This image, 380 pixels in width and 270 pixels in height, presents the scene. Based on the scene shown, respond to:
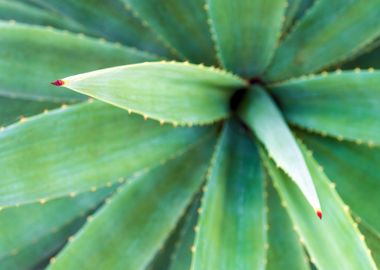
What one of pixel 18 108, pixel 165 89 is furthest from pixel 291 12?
pixel 18 108

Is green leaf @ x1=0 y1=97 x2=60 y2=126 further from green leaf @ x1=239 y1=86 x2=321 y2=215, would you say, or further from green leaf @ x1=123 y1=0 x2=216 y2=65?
green leaf @ x1=239 y1=86 x2=321 y2=215

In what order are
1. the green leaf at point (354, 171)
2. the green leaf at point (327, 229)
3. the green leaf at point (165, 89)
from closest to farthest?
the green leaf at point (165, 89), the green leaf at point (327, 229), the green leaf at point (354, 171)

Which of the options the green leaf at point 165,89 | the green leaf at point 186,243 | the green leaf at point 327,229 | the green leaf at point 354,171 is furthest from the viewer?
the green leaf at point 186,243

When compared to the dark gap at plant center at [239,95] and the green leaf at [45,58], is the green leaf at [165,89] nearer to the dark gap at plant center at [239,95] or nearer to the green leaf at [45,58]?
the dark gap at plant center at [239,95]

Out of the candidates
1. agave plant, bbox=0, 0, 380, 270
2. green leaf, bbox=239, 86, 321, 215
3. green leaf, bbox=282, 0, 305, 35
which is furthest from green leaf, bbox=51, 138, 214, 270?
green leaf, bbox=282, 0, 305, 35

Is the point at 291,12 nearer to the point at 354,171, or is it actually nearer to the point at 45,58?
the point at 354,171

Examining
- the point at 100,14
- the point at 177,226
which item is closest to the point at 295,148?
the point at 177,226

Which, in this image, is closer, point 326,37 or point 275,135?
point 275,135

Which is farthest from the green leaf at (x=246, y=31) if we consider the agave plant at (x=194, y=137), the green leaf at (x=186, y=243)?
the green leaf at (x=186, y=243)
